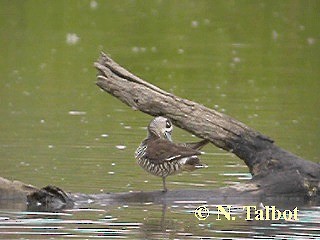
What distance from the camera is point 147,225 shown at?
9.58m

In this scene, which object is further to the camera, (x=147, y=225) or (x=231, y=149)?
(x=231, y=149)

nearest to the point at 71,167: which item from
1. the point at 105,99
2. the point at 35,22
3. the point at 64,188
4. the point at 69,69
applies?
the point at 64,188

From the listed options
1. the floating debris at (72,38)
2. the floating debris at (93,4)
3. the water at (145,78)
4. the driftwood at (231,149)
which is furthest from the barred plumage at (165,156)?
the floating debris at (93,4)

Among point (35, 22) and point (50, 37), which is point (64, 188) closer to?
point (50, 37)

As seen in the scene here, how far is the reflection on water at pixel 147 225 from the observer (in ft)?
30.0

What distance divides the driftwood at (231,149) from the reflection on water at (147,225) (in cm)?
22

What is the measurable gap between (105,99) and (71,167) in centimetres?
467

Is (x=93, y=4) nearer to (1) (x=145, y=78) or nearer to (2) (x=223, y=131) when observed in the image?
(1) (x=145, y=78)

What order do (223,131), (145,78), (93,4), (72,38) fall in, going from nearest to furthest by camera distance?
(223,131)
(145,78)
(72,38)
(93,4)

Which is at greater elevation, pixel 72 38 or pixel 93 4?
pixel 93 4

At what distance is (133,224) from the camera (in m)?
9.54

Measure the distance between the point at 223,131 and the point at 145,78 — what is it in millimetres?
7542

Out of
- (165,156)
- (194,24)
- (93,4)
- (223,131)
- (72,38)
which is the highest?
(93,4)

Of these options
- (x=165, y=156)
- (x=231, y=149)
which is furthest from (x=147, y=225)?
(x=231, y=149)
